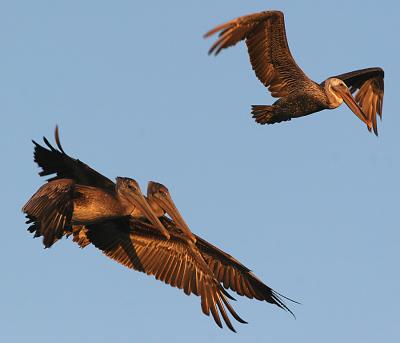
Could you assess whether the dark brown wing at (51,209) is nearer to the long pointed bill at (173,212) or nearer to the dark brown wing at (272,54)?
the long pointed bill at (173,212)

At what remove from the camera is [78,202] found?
552 inches

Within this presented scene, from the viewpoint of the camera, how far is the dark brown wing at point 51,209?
12.3 meters

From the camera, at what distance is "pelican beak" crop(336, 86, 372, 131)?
56.9ft

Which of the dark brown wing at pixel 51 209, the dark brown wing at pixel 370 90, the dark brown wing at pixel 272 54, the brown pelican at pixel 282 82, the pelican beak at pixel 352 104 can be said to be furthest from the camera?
the dark brown wing at pixel 370 90

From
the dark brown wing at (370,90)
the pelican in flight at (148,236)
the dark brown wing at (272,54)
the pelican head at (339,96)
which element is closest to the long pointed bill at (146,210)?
the pelican in flight at (148,236)

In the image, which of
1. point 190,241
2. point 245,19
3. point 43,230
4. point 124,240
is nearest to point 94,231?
point 124,240

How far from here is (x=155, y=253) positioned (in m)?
15.3

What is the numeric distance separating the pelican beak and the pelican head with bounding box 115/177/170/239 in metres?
4.63

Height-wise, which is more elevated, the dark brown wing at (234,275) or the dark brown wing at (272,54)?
the dark brown wing at (272,54)

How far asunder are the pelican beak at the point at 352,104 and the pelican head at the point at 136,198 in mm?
4628

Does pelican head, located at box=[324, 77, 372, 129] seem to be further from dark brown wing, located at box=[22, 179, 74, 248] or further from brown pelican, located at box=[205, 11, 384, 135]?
dark brown wing, located at box=[22, 179, 74, 248]

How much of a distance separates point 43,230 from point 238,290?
3.74 meters

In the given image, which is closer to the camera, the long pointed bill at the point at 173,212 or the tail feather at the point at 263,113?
the long pointed bill at the point at 173,212

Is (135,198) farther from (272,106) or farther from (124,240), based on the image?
(272,106)
